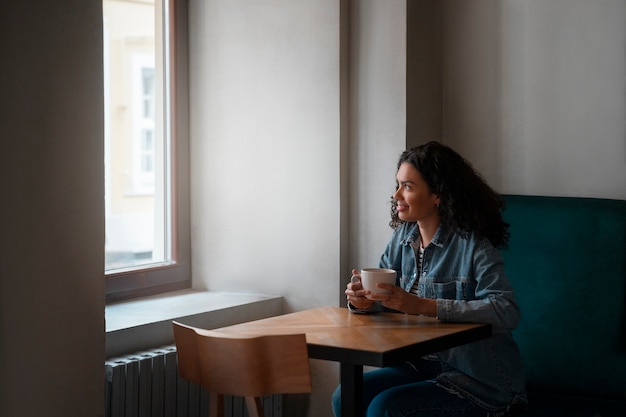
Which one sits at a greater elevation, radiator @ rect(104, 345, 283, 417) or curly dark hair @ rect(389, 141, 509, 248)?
curly dark hair @ rect(389, 141, 509, 248)

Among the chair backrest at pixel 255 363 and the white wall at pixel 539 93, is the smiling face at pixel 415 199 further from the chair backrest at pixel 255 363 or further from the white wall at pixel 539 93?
the white wall at pixel 539 93

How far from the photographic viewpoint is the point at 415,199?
2348 mm

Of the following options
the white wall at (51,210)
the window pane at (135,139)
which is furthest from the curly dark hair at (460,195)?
the window pane at (135,139)

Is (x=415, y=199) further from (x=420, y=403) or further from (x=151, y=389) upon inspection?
(x=151, y=389)

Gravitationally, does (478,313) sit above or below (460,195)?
below

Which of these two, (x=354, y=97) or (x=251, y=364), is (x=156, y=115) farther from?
(x=251, y=364)

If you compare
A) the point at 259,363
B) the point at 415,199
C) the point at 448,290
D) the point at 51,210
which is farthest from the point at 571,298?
the point at 51,210

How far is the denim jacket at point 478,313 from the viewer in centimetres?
213

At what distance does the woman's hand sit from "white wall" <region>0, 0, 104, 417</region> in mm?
737

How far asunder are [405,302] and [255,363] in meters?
0.42

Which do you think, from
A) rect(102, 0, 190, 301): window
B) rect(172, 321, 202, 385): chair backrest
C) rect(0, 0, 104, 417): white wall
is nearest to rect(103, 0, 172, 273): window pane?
rect(102, 0, 190, 301): window

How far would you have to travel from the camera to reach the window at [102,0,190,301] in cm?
303

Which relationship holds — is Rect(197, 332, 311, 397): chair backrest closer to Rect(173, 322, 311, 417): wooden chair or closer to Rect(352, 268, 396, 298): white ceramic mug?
Rect(173, 322, 311, 417): wooden chair

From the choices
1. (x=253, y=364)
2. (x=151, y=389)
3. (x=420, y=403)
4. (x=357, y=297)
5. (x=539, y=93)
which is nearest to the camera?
(x=253, y=364)
